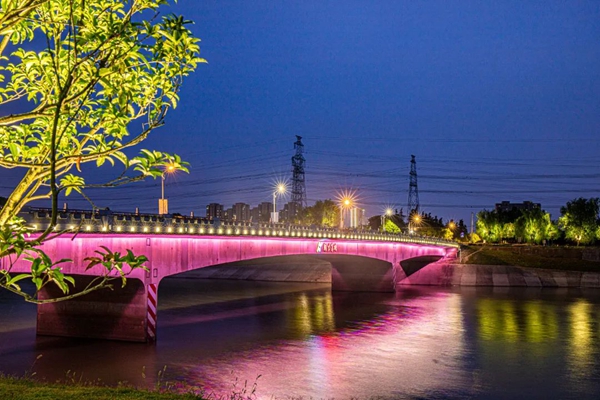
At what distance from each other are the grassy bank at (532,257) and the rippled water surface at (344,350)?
115 ft

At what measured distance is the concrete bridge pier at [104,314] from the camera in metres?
38.7

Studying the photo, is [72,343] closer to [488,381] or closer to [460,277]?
[488,381]

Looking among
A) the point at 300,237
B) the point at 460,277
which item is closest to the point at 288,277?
the point at 460,277

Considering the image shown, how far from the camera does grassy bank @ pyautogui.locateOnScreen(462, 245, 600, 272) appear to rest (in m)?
100

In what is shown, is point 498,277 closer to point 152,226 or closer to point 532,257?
point 532,257

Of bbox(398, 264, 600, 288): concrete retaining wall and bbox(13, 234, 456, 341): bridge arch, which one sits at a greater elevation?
bbox(13, 234, 456, 341): bridge arch

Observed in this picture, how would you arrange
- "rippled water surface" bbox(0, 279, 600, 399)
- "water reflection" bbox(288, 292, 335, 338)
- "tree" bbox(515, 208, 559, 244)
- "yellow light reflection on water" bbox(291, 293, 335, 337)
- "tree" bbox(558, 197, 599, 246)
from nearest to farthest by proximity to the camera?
"rippled water surface" bbox(0, 279, 600, 399) → "water reflection" bbox(288, 292, 335, 338) → "yellow light reflection on water" bbox(291, 293, 335, 337) → "tree" bbox(558, 197, 599, 246) → "tree" bbox(515, 208, 559, 244)

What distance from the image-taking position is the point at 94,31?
988 centimetres

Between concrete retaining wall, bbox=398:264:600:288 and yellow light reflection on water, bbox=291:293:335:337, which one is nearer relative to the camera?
yellow light reflection on water, bbox=291:293:335:337

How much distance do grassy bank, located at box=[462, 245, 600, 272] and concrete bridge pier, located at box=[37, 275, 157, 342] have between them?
2863 inches

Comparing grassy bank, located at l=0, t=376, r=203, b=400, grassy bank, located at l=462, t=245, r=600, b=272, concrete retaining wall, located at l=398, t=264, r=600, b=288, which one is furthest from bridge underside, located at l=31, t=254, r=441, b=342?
grassy bank, located at l=462, t=245, r=600, b=272

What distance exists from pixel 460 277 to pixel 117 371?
238 feet

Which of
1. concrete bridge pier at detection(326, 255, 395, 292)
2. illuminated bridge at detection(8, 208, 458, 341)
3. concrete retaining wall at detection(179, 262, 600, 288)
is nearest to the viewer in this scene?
illuminated bridge at detection(8, 208, 458, 341)

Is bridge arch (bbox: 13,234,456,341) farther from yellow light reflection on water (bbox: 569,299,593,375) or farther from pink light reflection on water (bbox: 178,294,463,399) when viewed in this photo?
yellow light reflection on water (bbox: 569,299,593,375)
